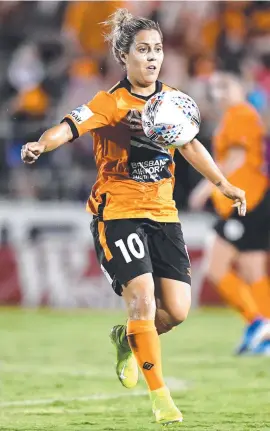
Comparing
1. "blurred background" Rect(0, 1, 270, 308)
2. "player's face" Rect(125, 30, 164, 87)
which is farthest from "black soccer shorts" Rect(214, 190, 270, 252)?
"player's face" Rect(125, 30, 164, 87)

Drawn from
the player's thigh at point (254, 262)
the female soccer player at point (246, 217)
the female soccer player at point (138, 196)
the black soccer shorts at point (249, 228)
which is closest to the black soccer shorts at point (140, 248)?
the female soccer player at point (138, 196)

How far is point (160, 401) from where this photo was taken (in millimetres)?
5340

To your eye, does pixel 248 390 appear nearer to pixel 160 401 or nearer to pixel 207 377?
pixel 207 377

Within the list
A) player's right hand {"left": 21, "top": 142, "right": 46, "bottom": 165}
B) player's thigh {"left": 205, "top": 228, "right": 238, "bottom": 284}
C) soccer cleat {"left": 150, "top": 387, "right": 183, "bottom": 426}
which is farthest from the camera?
player's thigh {"left": 205, "top": 228, "right": 238, "bottom": 284}

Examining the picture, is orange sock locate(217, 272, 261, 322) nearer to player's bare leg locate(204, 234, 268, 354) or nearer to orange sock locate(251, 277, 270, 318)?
player's bare leg locate(204, 234, 268, 354)

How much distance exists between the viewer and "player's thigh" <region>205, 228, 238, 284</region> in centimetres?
966

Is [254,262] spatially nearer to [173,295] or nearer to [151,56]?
[173,295]

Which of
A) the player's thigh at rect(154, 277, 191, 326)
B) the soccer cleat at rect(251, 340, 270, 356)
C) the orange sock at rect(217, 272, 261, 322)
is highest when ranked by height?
the player's thigh at rect(154, 277, 191, 326)

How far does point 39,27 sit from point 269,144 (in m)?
5.79

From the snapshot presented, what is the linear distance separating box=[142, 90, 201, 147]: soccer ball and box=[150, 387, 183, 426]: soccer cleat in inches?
52.9

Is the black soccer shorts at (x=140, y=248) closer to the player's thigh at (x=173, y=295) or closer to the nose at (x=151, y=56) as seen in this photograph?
the player's thigh at (x=173, y=295)

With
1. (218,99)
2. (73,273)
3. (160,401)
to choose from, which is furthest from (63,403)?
(73,273)

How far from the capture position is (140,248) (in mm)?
5703

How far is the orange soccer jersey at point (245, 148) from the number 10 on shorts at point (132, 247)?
3.74 meters
